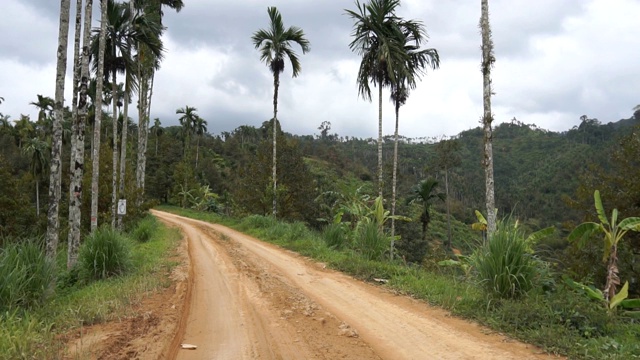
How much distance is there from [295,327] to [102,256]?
5.51 metres

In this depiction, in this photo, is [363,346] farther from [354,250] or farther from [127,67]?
[127,67]

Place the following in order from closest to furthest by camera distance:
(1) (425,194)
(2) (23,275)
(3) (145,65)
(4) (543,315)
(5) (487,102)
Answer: (4) (543,315) < (2) (23,275) < (5) (487,102) < (3) (145,65) < (1) (425,194)

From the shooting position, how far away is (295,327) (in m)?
5.63

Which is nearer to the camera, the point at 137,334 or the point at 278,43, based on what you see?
the point at 137,334

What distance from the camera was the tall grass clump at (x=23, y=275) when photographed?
5.96 metres

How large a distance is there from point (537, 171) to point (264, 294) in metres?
97.9

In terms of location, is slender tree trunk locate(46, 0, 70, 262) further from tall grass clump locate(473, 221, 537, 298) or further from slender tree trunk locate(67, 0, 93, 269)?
tall grass clump locate(473, 221, 537, 298)

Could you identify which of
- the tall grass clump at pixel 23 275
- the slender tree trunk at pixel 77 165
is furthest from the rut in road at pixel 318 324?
the slender tree trunk at pixel 77 165

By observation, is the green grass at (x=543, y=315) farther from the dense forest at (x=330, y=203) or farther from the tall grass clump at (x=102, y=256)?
the tall grass clump at (x=102, y=256)

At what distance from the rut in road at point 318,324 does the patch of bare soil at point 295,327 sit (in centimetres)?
1

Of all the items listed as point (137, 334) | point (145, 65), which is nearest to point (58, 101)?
point (137, 334)

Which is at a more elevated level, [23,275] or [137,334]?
[23,275]

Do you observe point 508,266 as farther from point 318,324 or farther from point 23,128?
point 23,128

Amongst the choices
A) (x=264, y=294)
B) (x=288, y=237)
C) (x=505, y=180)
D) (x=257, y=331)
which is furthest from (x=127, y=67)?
(x=505, y=180)
